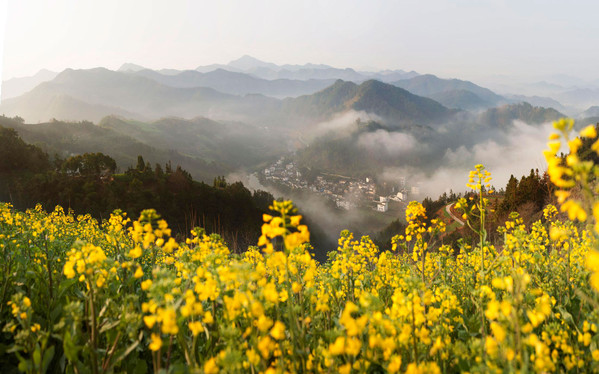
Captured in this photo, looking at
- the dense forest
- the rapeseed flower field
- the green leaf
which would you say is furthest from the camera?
the dense forest

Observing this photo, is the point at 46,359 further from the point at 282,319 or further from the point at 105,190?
the point at 105,190

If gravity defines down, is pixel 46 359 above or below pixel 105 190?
above

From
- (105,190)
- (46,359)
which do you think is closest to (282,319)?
(46,359)

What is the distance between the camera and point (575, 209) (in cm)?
206

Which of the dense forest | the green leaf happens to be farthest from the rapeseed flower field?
the dense forest

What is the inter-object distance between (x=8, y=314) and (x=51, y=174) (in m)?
73.0

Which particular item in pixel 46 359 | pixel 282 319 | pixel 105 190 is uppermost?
pixel 46 359

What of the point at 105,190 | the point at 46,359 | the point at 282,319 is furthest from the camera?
the point at 105,190

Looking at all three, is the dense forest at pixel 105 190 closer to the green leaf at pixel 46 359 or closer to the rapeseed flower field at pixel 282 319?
the rapeseed flower field at pixel 282 319

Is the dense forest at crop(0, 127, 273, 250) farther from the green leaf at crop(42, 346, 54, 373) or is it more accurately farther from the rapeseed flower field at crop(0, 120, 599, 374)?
the green leaf at crop(42, 346, 54, 373)

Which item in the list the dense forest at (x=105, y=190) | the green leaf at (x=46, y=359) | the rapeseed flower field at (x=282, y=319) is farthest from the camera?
the dense forest at (x=105, y=190)

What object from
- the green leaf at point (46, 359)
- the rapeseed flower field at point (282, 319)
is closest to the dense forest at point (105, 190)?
the rapeseed flower field at point (282, 319)

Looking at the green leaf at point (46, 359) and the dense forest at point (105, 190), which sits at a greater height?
the green leaf at point (46, 359)

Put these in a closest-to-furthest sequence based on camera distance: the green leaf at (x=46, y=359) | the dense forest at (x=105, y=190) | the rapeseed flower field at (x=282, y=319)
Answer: the rapeseed flower field at (x=282, y=319) < the green leaf at (x=46, y=359) < the dense forest at (x=105, y=190)
